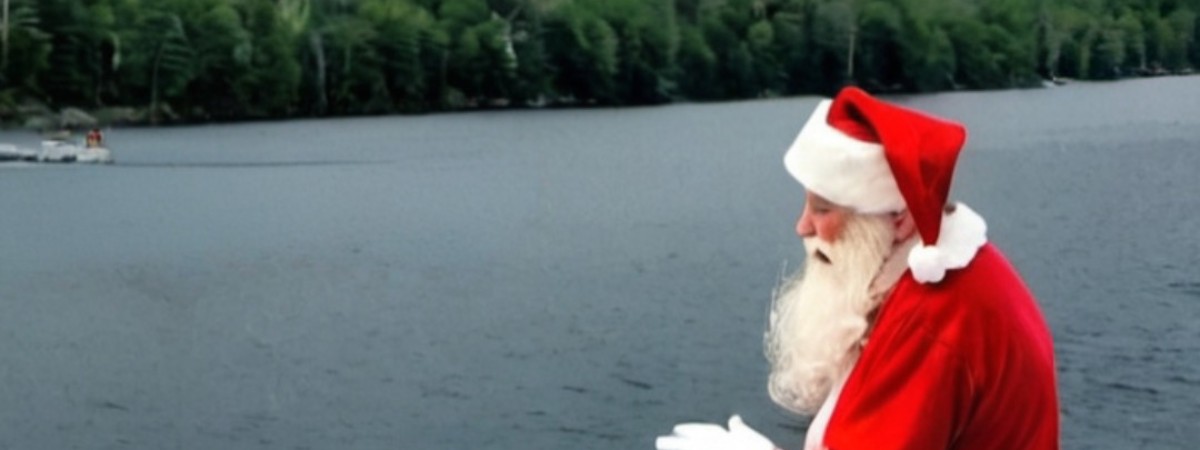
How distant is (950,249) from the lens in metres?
2.23

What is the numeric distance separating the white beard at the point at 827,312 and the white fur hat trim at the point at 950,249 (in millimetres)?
54

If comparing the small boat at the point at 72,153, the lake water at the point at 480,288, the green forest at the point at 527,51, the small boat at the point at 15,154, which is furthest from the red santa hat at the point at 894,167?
the green forest at the point at 527,51

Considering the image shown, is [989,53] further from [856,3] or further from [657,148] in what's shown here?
[657,148]

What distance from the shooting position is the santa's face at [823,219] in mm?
2314

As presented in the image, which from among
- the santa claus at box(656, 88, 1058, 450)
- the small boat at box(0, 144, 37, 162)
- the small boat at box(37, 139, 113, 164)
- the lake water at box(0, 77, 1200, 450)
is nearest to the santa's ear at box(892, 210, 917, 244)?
the santa claus at box(656, 88, 1058, 450)

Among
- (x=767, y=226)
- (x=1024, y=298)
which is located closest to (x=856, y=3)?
(x=767, y=226)

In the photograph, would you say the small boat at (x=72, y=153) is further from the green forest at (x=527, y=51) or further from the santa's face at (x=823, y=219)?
the santa's face at (x=823, y=219)

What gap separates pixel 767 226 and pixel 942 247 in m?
35.0

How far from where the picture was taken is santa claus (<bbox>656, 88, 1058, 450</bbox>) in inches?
87.4

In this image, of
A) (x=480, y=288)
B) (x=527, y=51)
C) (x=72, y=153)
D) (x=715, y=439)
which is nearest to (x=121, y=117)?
(x=72, y=153)

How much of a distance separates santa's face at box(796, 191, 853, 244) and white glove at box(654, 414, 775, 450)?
9.4 inches

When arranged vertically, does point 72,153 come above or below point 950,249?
below

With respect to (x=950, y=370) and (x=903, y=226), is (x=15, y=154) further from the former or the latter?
(x=950, y=370)

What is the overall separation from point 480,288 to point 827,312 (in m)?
29.4
